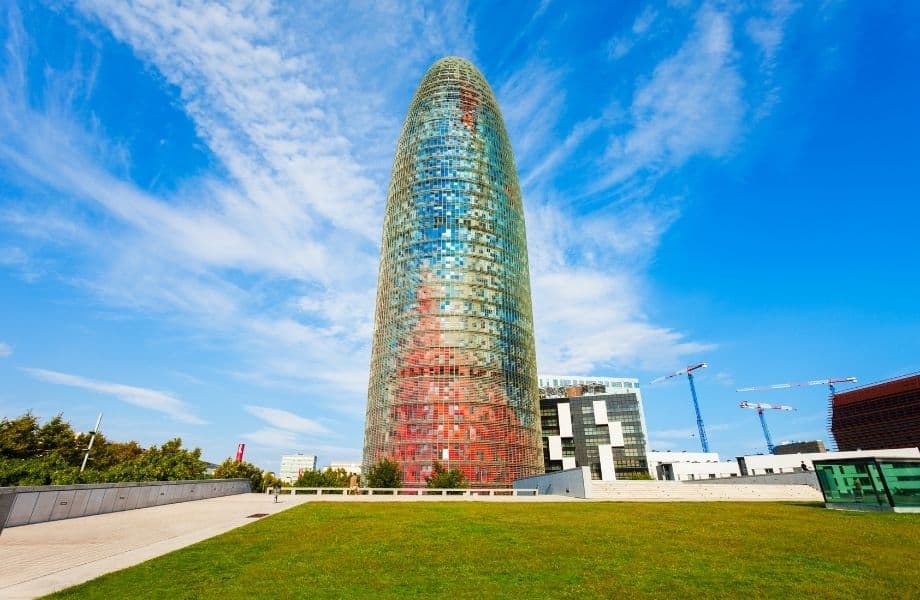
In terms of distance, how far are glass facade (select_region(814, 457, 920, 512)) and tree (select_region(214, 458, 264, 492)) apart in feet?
172

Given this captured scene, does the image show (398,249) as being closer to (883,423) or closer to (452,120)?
(452,120)

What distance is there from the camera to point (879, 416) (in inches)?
4040

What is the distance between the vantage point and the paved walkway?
993cm

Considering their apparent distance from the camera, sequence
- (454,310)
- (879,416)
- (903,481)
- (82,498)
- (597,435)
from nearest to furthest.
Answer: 1. (903,481)
2. (82,498)
3. (454,310)
4. (879,416)
5. (597,435)

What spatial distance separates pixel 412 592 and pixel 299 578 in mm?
2920

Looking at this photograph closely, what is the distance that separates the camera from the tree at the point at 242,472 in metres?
50.6

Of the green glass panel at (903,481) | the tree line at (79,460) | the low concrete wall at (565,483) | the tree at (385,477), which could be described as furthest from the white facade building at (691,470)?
the tree line at (79,460)

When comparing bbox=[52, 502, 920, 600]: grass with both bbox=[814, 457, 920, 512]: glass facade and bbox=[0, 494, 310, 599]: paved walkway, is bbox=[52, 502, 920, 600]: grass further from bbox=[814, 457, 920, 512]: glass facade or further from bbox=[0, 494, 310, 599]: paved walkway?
bbox=[814, 457, 920, 512]: glass facade

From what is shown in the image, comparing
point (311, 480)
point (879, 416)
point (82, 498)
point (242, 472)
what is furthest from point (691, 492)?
point (879, 416)

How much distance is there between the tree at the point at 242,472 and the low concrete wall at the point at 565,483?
3328 centimetres

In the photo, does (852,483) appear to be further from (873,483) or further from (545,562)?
(545,562)

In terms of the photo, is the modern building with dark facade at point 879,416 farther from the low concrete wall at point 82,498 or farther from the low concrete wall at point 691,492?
the low concrete wall at point 82,498

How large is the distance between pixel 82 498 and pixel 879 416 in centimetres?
14430

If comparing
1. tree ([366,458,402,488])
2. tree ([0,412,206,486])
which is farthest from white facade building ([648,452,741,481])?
tree ([0,412,206,486])
